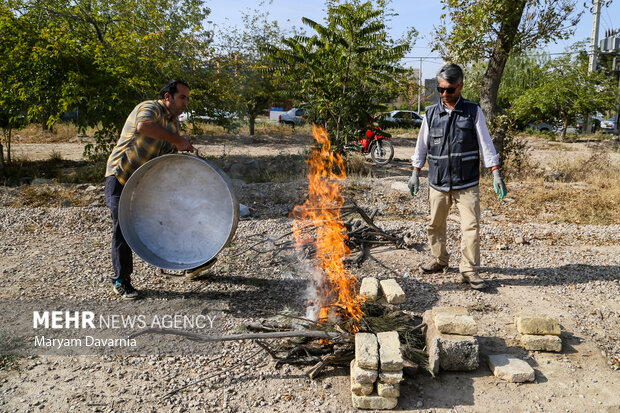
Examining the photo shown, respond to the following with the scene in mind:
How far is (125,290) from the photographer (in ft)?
14.4

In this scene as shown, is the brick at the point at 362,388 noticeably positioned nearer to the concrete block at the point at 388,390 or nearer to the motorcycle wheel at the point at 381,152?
the concrete block at the point at 388,390

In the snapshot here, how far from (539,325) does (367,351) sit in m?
1.45

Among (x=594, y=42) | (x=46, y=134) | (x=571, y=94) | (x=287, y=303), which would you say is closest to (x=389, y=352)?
(x=287, y=303)

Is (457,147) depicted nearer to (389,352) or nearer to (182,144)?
(389,352)

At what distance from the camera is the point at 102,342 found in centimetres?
363

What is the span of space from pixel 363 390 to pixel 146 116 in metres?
2.88

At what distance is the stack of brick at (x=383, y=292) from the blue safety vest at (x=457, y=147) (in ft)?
3.87

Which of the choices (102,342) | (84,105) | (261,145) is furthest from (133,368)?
(261,145)

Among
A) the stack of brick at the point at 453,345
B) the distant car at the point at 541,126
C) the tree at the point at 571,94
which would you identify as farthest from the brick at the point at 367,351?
the distant car at the point at 541,126

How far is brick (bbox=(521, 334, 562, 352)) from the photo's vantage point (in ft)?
11.0

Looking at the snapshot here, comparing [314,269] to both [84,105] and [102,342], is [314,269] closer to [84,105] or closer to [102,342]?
[102,342]

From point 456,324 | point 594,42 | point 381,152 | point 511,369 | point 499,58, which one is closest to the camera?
point 511,369

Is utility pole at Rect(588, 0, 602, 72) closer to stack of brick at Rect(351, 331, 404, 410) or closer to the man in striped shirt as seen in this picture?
the man in striped shirt

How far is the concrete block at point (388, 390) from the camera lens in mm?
2822
